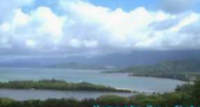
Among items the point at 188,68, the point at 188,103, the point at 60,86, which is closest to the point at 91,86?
the point at 60,86

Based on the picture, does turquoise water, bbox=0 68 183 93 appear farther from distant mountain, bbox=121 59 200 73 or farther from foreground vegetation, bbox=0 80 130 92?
distant mountain, bbox=121 59 200 73

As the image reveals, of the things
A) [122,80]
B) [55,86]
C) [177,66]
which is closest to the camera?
[55,86]

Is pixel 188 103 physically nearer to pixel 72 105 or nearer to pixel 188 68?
pixel 72 105

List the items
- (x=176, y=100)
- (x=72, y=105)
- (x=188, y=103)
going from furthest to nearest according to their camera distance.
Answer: (x=176, y=100), (x=72, y=105), (x=188, y=103)

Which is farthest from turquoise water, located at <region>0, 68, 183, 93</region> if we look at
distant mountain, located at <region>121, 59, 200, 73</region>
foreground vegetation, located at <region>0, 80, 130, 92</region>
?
distant mountain, located at <region>121, 59, 200, 73</region>

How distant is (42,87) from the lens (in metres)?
Result: 39.5

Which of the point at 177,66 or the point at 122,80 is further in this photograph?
the point at 177,66

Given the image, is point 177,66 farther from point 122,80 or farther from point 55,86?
point 55,86

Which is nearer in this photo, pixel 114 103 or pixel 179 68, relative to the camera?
pixel 114 103

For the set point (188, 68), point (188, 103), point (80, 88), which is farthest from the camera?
point (188, 68)

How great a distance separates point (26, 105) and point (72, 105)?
296 centimetres

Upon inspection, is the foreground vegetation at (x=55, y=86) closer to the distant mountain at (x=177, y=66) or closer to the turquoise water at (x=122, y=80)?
the turquoise water at (x=122, y=80)

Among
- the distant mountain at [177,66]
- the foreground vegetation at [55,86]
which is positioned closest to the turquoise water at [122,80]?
the foreground vegetation at [55,86]

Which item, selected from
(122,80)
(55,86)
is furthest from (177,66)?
(55,86)
